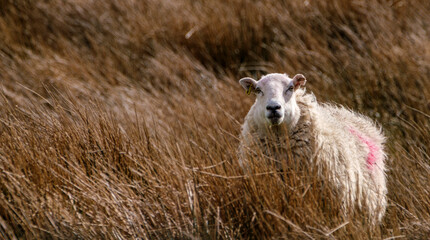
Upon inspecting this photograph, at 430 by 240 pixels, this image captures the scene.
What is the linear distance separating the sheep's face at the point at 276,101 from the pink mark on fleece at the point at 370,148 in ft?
2.19

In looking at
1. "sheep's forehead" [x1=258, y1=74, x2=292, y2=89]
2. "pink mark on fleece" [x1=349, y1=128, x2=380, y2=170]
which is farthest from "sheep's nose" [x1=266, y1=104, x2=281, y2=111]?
"pink mark on fleece" [x1=349, y1=128, x2=380, y2=170]

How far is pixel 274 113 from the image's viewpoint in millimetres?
3277

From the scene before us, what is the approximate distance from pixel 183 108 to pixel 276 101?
2.58 meters

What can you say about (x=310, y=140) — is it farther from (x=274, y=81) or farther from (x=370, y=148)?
(x=370, y=148)

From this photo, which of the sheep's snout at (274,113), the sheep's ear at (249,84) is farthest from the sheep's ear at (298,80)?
the sheep's snout at (274,113)

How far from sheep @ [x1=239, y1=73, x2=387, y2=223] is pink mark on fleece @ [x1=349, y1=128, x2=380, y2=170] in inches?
0.5

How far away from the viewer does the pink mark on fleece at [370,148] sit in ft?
12.8

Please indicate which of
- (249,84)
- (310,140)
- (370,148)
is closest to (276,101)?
(310,140)

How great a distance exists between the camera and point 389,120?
5.34 m

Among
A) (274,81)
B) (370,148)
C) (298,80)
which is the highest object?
(274,81)

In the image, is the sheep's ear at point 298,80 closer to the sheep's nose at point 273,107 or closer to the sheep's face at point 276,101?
the sheep's face at point 276,101

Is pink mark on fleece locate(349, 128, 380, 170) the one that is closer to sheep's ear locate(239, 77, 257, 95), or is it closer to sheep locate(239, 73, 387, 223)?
sheep locate(239, 73, 387, 223)

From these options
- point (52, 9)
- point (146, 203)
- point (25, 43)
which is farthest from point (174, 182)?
point (52, 9)

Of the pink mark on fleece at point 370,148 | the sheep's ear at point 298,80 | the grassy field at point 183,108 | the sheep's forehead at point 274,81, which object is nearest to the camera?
the grassy field at point 183,108
